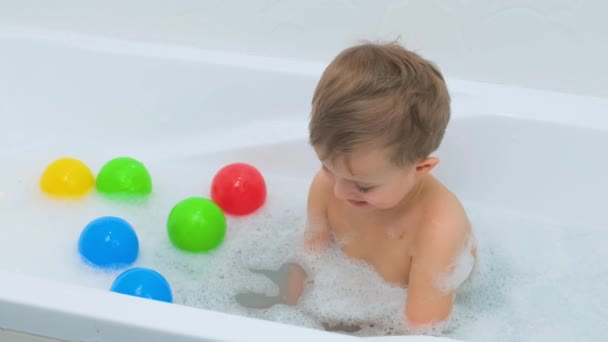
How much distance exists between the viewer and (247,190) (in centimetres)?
146

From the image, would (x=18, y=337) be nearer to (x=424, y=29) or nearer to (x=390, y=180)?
(x=390, y=180)

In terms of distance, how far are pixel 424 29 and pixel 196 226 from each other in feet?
1.96

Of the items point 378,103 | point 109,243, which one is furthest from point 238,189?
point 378,103

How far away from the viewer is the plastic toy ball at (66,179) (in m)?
1.51

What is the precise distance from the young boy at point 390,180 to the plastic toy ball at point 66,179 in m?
0.53

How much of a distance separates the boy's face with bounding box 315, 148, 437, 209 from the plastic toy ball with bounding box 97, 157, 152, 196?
1.90 ft

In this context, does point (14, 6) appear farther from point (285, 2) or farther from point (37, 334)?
point (37, 334)

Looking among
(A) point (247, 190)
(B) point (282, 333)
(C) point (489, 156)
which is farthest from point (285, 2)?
(B) point (282, 333)

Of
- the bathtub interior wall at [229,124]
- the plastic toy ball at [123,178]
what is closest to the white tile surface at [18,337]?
the plastic toy ball at [123,178]

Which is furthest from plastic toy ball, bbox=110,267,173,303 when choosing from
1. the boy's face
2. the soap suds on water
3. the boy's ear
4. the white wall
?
the white wall

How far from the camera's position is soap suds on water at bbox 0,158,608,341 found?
123cm

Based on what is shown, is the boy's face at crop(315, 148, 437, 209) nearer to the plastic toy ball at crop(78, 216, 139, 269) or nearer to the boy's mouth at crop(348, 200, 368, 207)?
the boy's mouth at crop(348, 200, 368, 207)

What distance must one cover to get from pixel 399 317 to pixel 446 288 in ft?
0.34

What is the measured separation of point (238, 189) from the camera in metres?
1.46
